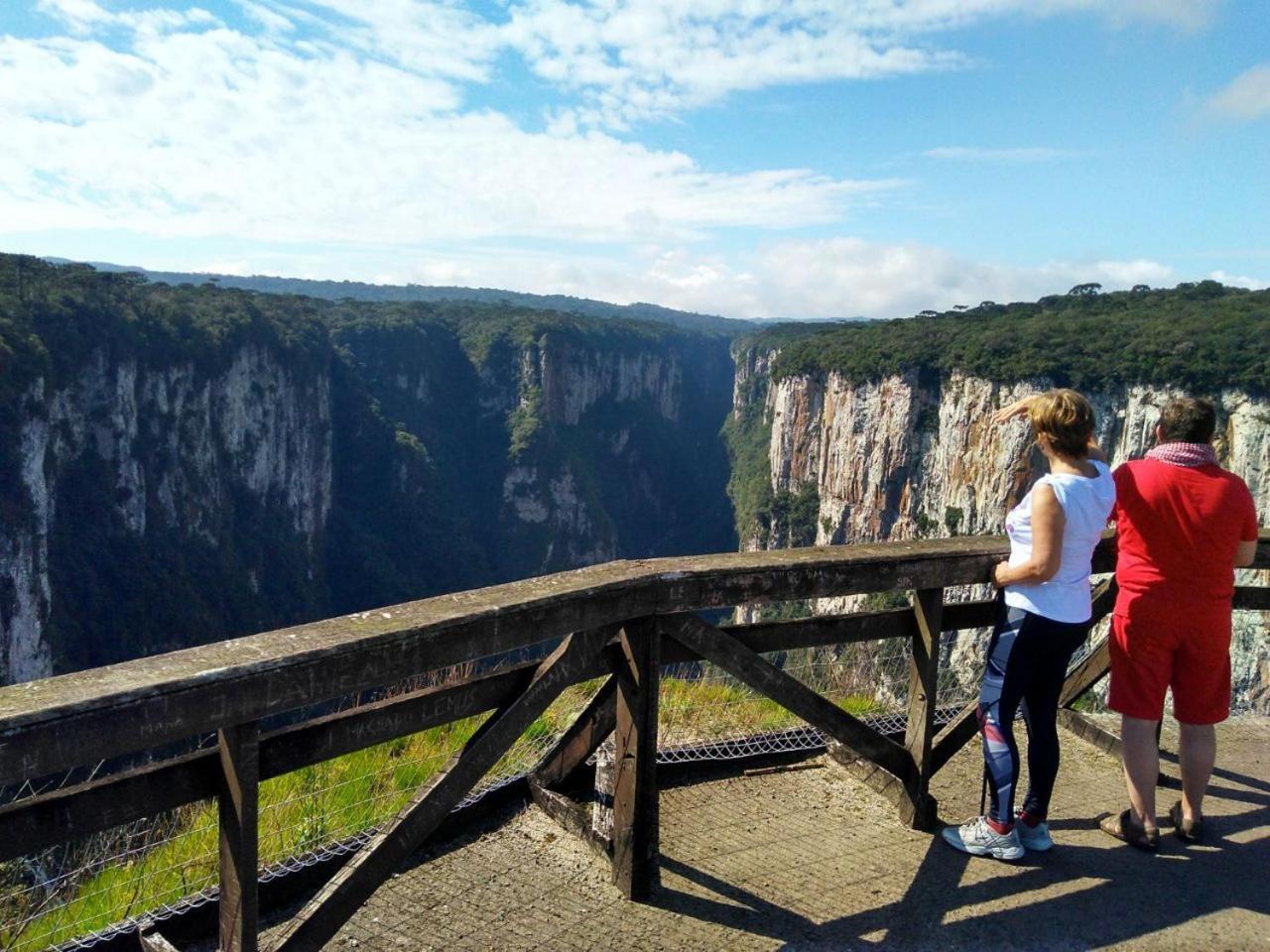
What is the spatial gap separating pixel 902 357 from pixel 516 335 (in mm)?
63486

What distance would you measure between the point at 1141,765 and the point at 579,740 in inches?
81.3

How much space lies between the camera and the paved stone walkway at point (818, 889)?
9.37ft

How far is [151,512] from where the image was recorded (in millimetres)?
59250

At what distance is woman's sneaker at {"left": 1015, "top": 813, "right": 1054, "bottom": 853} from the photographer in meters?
3.49

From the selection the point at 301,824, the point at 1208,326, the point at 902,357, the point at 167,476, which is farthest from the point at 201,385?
the point at 301,824

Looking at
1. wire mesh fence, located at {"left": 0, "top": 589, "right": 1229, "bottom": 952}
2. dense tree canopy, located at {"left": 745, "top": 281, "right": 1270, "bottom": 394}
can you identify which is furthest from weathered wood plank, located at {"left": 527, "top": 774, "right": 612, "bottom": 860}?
dense tree canopy, located at {"left": 745, "top": 281, "right": 1270, "bottom": 394}

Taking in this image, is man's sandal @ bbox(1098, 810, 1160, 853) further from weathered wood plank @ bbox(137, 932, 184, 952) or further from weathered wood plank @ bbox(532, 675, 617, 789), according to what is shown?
weathered wood plank @ bbox(137, 932, 184, 952)

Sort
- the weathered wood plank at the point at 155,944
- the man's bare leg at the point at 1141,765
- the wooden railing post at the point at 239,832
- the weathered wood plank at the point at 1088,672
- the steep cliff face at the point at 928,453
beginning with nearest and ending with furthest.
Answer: the wooden railing post at the point at 239,832 → the weathered wood plank at the point at 155,944 → the man's bare leg at the point at 1141,765 → the weathered wood plank at the point at 1088,672 → the steep cliff face at the point at 928,453

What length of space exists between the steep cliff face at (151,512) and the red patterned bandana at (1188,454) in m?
49.2

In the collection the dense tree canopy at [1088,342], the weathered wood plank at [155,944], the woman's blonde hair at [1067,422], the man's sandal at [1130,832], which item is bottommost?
the man's sandal at [1130,832]

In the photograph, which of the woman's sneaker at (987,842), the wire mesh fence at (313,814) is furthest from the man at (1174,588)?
the wire mesh fence at (313,814)

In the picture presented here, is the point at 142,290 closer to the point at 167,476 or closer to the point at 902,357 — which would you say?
the point at 167,476

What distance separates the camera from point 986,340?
55719mm

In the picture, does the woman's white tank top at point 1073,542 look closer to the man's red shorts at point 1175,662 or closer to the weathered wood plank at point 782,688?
the man's red shorts at point 1175,662
